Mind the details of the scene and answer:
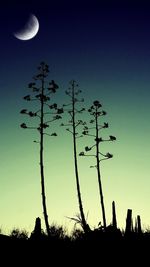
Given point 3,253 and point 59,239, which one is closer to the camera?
point 3,253

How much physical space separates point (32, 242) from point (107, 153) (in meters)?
21.6

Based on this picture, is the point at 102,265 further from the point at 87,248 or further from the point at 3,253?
the point at 3,253

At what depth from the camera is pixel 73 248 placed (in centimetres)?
842

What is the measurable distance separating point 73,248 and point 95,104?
24254mm

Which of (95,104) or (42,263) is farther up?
(95,104)

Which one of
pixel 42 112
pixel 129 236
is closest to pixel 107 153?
pixel 42 112

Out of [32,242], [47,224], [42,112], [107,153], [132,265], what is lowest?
[132,265]

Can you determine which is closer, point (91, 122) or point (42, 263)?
point (42, 263)

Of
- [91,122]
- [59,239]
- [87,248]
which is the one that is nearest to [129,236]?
[87,248]

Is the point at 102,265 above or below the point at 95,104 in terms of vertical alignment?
below

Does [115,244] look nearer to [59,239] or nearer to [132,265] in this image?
[132,265]

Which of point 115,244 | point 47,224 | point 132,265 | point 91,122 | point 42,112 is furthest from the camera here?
point 91,122

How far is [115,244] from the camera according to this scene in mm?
8477

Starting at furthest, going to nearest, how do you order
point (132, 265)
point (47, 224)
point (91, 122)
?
point (91, 122), point (47, 224), point (132, 265)
